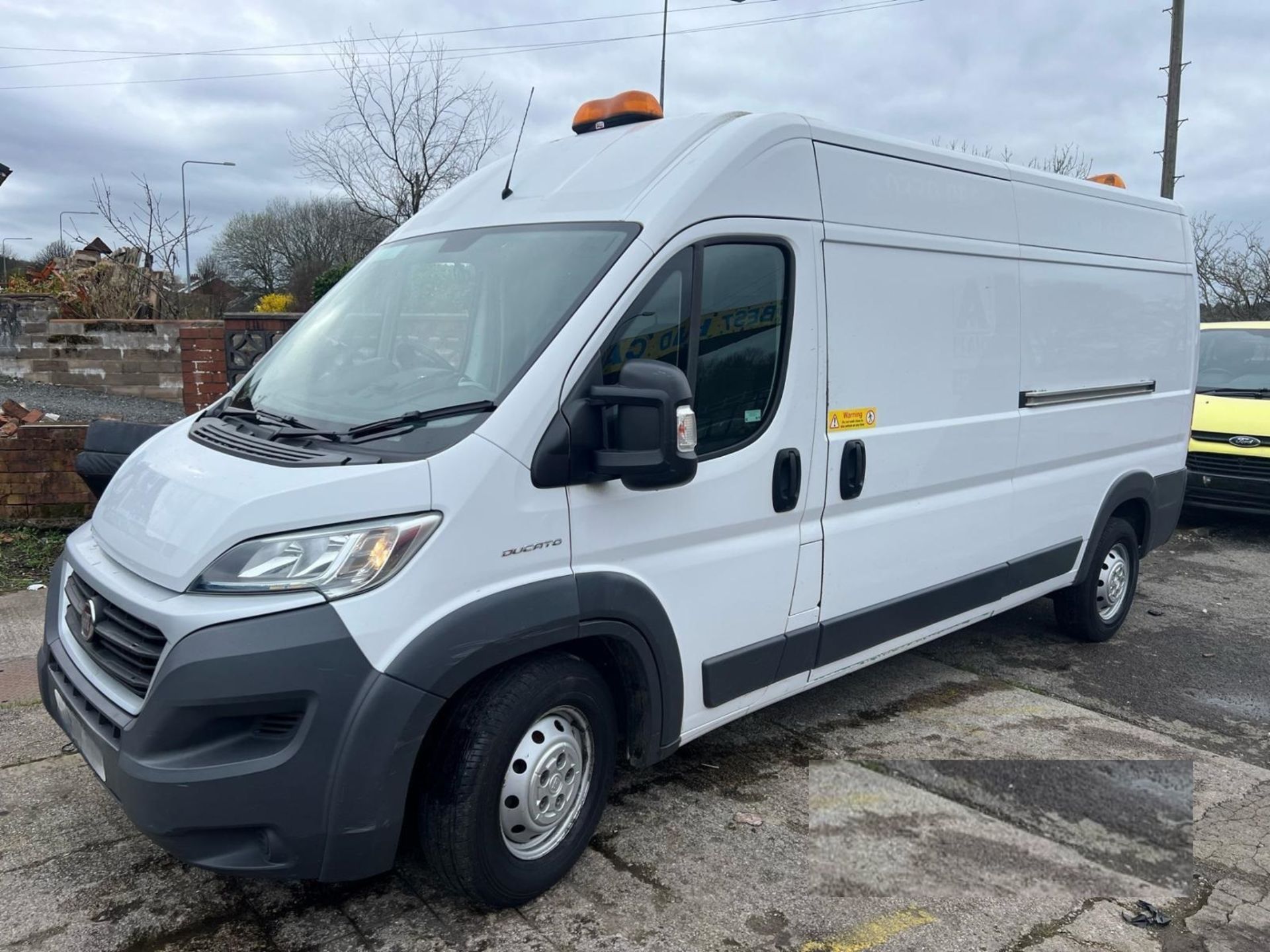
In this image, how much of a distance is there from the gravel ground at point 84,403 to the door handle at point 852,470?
7016mm

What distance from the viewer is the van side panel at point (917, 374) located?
3855 millimetres

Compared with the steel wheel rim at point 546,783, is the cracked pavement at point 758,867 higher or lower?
lower

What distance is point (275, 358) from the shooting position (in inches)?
146

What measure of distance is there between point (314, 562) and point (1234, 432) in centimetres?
894

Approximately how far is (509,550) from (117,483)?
4.72 ft

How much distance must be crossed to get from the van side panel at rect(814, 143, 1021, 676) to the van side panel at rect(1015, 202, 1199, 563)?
22 centimetres

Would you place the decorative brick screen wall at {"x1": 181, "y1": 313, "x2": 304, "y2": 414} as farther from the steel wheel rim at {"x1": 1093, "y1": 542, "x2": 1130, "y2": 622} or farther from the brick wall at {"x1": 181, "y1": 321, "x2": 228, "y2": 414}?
the steel wheel rim at {"x1": 1093, "y1": 542, "x2": 1130, "y2": 622}

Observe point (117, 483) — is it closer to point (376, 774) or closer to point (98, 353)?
point (376, 774)

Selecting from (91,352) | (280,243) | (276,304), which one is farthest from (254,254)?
(91,352)

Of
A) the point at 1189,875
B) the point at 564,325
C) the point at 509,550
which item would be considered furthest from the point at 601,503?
the point at 1189,875

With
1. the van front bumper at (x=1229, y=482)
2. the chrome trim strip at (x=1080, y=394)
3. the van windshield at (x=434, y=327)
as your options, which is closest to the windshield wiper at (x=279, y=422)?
the van windshield at (x=434, y=327)

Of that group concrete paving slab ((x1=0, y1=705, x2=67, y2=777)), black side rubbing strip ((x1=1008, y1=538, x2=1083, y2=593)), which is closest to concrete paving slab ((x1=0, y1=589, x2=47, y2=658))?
concrete paving slab ((x1=0, y1=705, x2=67, y2=777))

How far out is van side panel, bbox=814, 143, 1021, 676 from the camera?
12.6ft

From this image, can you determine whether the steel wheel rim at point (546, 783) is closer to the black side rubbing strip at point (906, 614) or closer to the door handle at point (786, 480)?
the door handle at point (786, 480)
